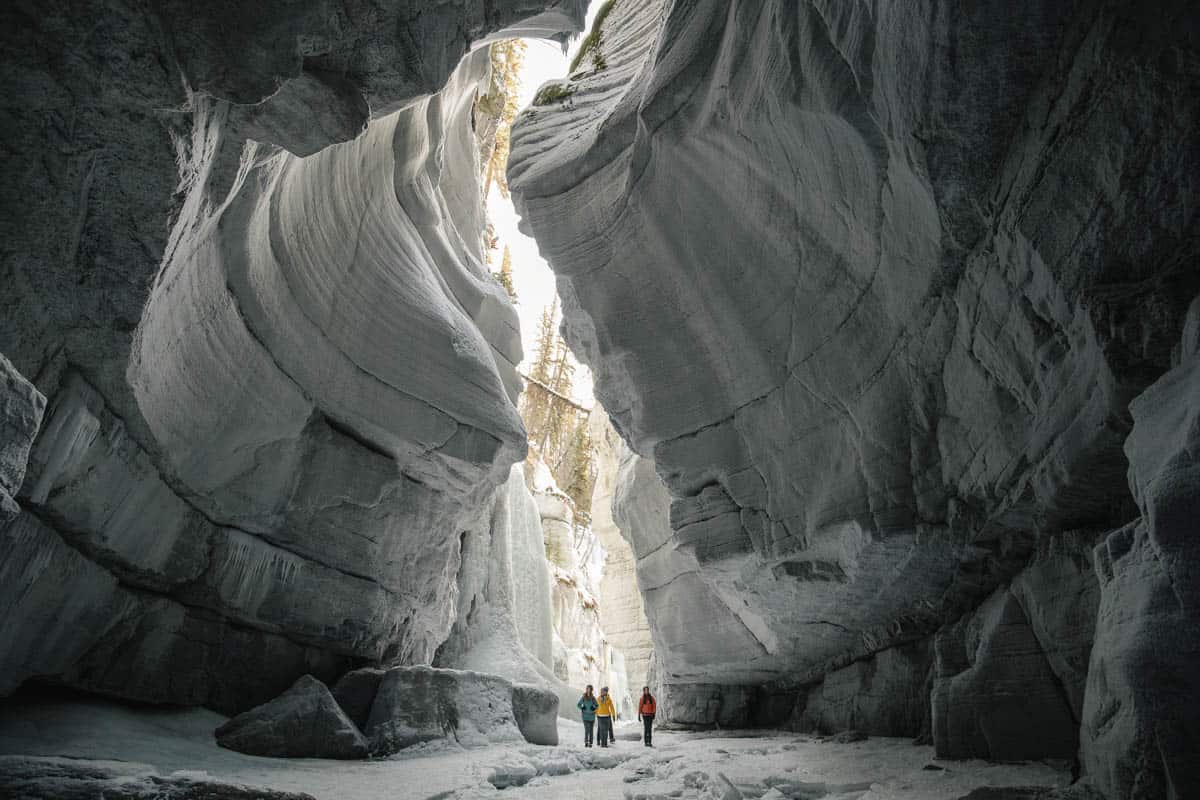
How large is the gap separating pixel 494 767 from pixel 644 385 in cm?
507

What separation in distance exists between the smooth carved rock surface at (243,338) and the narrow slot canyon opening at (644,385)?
0.04 meters

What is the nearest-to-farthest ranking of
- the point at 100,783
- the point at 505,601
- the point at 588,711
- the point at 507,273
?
the point at 100,783
the point at 588,711
the point at 505,601
the point at 507,273

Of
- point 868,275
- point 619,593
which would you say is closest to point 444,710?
point 868,275

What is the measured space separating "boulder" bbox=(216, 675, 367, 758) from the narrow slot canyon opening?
0.14 ft

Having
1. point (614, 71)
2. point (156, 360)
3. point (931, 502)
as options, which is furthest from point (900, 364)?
point (614, 71)

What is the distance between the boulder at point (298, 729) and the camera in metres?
7.35

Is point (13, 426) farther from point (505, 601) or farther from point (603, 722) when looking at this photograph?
point (505, 601)

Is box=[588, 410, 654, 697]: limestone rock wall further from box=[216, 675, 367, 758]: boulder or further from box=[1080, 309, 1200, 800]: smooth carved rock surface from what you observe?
box=[1080, 309, 1200, 800]: smooth carved rock surface

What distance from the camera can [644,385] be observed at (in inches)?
375

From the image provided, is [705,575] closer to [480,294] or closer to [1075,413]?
[1075,413]

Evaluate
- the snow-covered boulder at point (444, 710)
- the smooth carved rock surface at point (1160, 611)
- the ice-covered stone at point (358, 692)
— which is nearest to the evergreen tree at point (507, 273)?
the snow-covered boulder at point (444, 710)

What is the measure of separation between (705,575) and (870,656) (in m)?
2.38

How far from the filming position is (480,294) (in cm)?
1296

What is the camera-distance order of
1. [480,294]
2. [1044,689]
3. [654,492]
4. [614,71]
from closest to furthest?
[1044,689], [614,71], [480,294], [654,492]
